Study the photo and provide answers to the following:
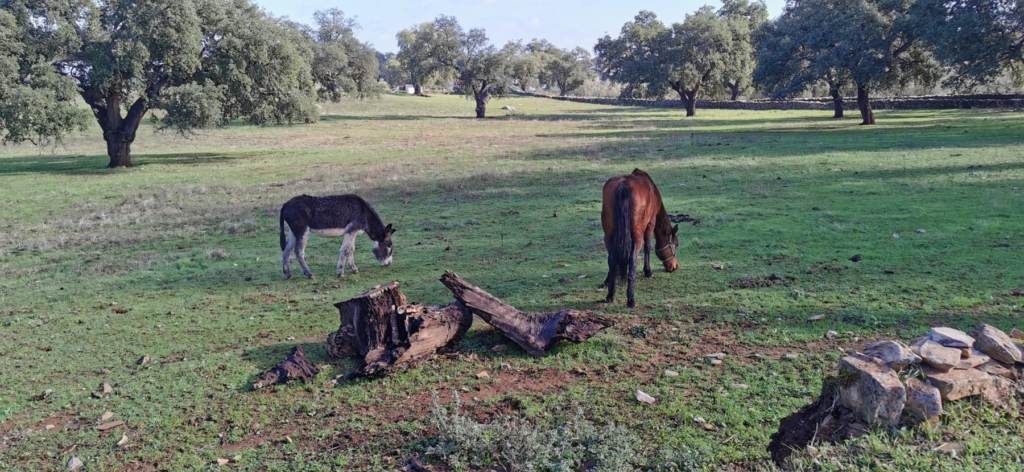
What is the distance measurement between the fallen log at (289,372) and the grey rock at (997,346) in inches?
214

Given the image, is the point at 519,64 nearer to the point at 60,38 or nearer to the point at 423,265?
the point at 60,38

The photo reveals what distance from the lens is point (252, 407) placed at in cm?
625

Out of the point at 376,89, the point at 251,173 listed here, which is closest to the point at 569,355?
the point at 251,173

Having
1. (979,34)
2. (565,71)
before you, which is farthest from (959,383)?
(565,71)

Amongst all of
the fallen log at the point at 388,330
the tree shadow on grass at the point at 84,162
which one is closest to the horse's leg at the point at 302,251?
the fallen log at the point at 388,330

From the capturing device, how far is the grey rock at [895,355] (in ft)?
15.3

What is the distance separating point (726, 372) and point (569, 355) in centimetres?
147

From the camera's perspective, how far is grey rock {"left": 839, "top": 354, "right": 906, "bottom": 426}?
174 inches

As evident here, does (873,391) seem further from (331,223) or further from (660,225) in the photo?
(331,223)

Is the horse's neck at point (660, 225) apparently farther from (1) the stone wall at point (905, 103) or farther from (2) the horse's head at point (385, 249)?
(1) the stone wall at point (905, 103)

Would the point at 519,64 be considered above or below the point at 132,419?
above

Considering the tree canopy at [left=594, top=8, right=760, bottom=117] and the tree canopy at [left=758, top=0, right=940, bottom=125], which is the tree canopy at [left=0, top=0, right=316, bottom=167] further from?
the tree canopy at [left=594, top=8, right=760, bottom=117]

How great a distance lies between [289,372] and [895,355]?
4981mm

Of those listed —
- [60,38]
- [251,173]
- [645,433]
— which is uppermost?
[60,38]
